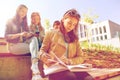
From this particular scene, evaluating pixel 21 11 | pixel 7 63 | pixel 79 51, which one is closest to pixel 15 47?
pixel 7 63

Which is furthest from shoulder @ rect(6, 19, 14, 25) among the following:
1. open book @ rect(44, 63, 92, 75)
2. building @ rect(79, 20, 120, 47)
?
building @ rect(79, 20, 120, 47)

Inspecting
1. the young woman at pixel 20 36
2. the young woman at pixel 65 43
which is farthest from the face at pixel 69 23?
the young woman at pixel 20 36

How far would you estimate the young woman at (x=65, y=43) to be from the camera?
1776 mm

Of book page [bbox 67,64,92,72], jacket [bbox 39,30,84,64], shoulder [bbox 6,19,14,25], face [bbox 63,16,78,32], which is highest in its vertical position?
shoulder [bbox 6,19,14,25]

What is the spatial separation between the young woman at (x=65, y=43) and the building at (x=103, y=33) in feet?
3.88

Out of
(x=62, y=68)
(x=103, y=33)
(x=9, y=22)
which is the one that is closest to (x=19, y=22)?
(x=9, y=22)

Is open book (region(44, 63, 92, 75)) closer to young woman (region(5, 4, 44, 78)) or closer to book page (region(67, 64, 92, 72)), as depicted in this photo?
book page (region(67, 64, 92, 72))

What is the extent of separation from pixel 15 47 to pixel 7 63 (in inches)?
6.1

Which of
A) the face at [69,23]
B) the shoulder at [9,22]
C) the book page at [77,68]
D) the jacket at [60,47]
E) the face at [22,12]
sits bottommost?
the book page at [77,68]

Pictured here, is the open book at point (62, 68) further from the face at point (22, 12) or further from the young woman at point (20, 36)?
the face at point (22, 12)

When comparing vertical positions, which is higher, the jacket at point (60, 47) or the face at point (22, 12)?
the face at point (22, 12)

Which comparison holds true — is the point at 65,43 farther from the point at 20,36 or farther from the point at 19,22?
the point at 19,22

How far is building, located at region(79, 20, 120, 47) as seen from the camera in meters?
3.13

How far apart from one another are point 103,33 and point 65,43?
1.39m
